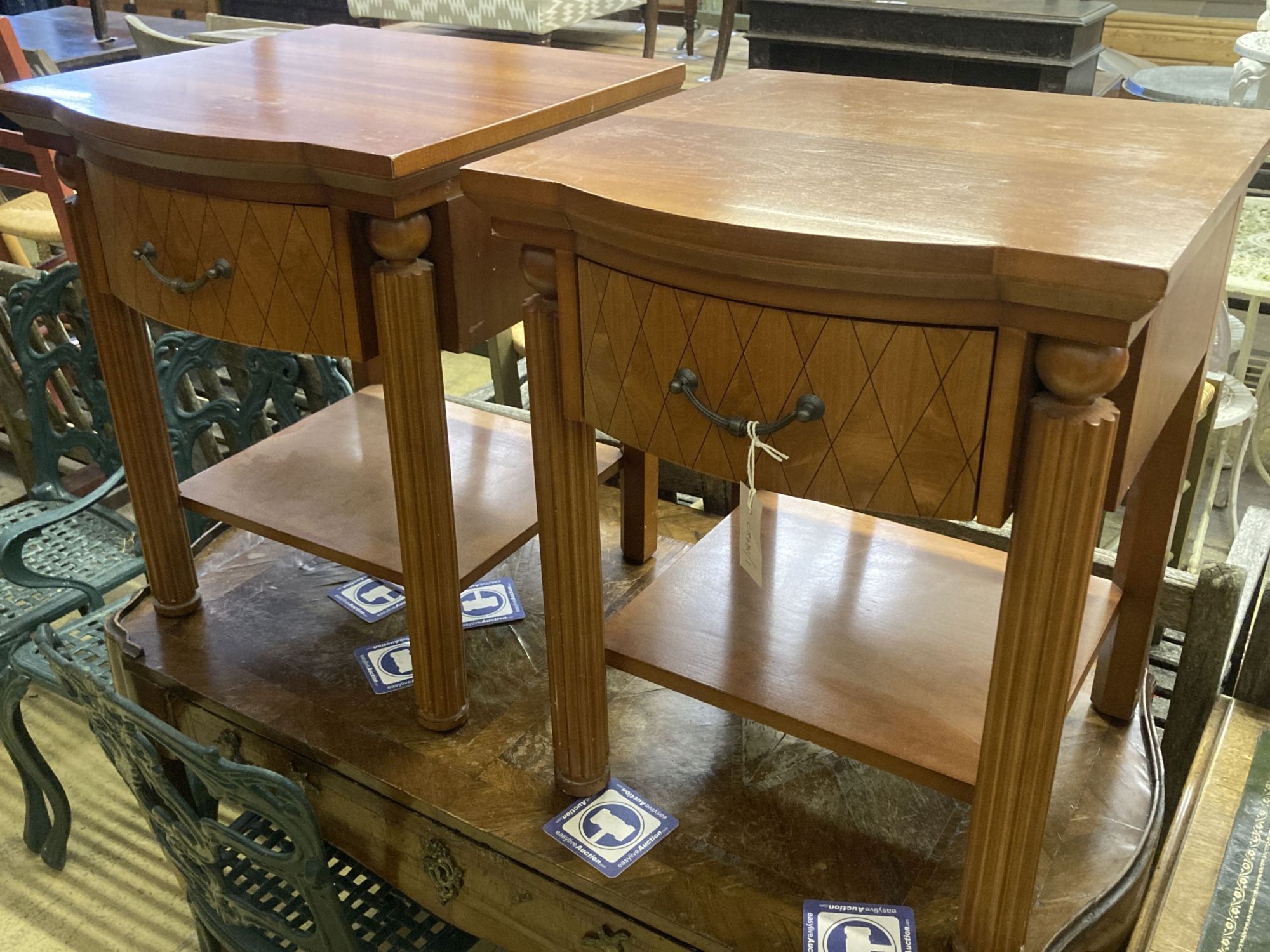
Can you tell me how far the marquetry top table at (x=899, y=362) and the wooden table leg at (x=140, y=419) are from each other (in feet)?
1.73

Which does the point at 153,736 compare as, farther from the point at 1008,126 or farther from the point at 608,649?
the point at 1008,126

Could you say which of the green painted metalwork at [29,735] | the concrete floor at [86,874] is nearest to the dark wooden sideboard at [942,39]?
the green painted metalwork at [29,735]

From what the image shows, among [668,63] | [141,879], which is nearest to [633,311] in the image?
[668,63]

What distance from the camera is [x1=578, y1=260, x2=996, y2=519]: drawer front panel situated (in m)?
0.71

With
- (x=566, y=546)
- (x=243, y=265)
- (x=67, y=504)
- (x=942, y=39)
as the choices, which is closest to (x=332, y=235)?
(x=243, y=265)

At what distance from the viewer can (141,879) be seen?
1697 mm

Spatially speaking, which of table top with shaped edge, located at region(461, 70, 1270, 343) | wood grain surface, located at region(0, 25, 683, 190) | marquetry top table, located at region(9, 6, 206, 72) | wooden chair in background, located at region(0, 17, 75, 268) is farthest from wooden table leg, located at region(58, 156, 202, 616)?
marquetry top table, located at region(9, 6, 206, 72)

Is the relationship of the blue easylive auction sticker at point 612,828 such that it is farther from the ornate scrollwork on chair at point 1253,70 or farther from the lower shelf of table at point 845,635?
the ornate scrollwork on chair at point 1253,70

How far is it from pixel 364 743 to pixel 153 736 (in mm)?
287

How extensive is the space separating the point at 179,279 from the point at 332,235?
178 millimetres

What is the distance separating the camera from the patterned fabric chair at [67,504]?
1.65 metres

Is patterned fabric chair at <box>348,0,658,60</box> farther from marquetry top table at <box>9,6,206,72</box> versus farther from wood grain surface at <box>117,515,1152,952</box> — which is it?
wood grain surface at <box>117,515,1152,952</box>

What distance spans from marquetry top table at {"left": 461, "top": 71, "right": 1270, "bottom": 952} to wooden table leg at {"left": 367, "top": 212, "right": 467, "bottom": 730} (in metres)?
0.12

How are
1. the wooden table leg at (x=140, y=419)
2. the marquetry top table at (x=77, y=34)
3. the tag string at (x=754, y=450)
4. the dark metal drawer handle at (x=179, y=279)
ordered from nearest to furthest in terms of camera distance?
the tag string at (x=754, y=450) → the dark metal drawer handle at (x=179, y=279) → the wooden table leg at (x=140, y=419) → the marquetry top table at (x=77, y=34)
